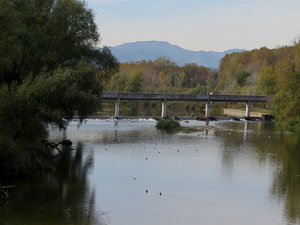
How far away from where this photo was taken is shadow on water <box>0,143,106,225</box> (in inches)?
907

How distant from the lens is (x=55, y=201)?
26344 millimetres

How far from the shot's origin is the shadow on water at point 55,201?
2303 cm

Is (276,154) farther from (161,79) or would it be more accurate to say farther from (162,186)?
(161,79)

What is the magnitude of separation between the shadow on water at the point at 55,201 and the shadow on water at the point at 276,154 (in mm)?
11358

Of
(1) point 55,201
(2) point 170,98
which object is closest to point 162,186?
(1) point 55,201

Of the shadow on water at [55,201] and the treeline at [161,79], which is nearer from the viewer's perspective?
the shadow on water at [55,201]

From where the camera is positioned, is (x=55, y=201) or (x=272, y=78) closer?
(x=55, y=201)

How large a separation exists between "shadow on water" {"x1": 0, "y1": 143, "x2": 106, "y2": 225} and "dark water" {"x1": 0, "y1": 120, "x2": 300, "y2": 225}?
5 centimetres

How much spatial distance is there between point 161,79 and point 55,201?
435 ft

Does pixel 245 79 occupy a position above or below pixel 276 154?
above

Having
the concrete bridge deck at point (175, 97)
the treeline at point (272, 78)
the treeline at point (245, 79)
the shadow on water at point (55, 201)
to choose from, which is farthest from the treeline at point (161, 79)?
the shadow on water at point (55, 201)

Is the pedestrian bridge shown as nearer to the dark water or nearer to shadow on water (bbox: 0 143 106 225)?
the dark water

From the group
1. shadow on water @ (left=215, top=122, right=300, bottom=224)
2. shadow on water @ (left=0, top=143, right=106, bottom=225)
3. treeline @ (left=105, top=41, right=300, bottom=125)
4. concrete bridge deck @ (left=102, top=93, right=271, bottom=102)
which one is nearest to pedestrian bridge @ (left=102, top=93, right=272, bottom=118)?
concrete bridge deck @ (left=102, top=93, right=271, bottom=102)

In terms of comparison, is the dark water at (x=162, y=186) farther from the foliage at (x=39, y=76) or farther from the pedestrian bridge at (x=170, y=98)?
the pedestrian bridge at (x=170, y=98)
